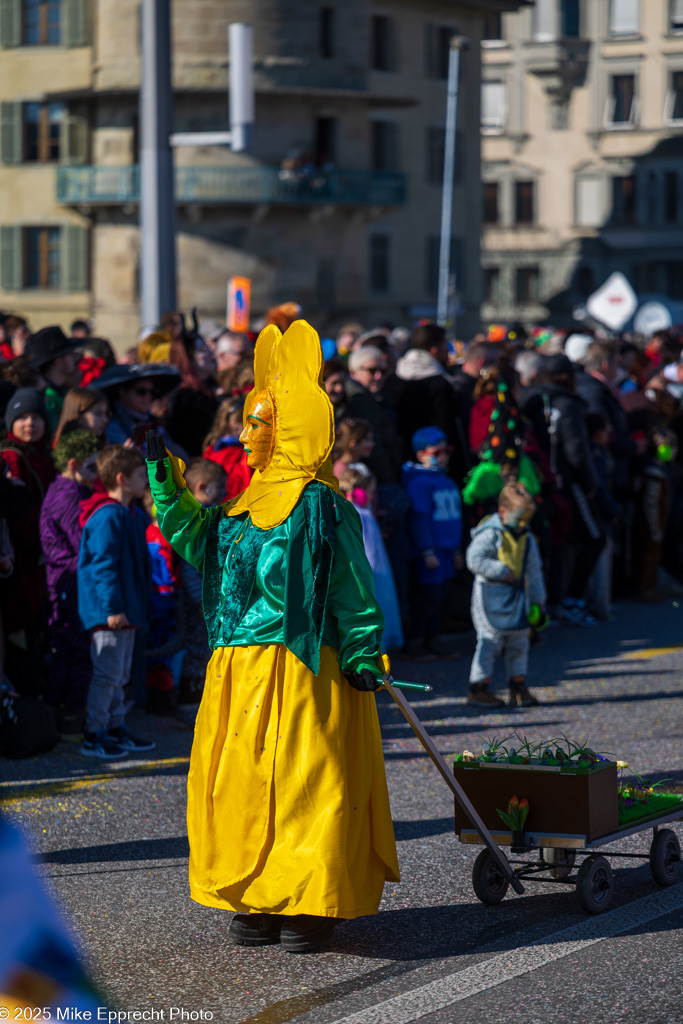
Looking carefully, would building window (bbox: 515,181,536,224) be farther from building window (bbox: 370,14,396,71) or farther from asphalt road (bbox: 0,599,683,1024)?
asphalt road (bbox: 0,599,683,1024)

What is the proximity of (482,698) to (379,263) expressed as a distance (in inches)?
1795

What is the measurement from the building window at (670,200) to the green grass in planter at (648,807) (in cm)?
6224

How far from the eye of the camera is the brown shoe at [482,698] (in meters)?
8.93

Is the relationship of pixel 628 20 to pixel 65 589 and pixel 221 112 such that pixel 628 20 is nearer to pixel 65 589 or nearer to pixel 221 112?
pixel 221 112

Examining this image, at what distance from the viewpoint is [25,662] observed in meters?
8.10

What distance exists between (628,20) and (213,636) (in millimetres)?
65478

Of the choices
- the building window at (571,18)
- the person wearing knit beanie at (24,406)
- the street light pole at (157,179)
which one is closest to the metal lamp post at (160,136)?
the street light pole at (157,179)

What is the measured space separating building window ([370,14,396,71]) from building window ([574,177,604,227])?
16.2 m

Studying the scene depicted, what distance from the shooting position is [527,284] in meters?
65.8

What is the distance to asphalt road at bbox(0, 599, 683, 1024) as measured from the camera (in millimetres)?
4574

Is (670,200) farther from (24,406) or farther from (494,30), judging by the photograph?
(24,406)

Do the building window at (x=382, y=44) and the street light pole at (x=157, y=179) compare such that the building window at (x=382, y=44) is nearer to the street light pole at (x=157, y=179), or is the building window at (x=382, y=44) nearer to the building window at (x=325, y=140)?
the building window at (x=325, y=140)

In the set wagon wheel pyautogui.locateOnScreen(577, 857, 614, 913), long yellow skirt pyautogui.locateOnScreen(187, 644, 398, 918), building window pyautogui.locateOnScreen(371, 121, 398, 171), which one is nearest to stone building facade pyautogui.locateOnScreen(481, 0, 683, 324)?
building window pyautogui.locateOnScreen(371, 121, 398, 171)

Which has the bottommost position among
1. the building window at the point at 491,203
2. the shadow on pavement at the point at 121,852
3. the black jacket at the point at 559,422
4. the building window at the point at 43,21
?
the shadow on pavement at the point at 121,852
